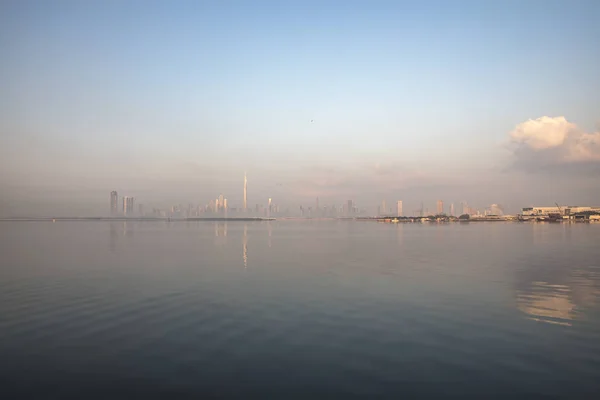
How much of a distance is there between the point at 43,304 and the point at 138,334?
11534 mm

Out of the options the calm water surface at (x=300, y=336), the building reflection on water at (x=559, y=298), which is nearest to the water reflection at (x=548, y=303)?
the building reflection on water at (x=559, y=298)

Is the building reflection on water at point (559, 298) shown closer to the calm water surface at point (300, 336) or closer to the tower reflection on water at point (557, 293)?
the tower reflection on water at point (557, 293)

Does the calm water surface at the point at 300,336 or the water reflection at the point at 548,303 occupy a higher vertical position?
the calm water surface at the point at 300,336

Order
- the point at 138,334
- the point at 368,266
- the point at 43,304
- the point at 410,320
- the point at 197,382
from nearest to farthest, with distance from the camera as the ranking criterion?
the point at 197,382, the point at 138,334, the point at 410,320, the point at 43,304, the point at 368,266

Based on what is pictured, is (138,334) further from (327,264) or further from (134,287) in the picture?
(327,264)

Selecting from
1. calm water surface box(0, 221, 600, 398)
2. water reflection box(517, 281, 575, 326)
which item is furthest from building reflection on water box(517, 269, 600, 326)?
calm water surface box(0, 221, 600, 398)

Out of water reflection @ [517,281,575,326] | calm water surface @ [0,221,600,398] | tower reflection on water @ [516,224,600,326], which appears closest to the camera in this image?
calm water surface @ [0,221,600,398]

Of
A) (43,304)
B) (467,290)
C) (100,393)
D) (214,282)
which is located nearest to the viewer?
(100,393)

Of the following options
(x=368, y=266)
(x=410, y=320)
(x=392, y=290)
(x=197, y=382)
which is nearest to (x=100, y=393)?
(x=197, y=382)

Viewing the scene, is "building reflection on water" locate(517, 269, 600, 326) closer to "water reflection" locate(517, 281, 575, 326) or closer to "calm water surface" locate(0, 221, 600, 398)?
"water reflection" locate(517, 281, 575, 326)

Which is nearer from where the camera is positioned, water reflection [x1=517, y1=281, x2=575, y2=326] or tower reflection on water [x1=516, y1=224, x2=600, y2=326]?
water reflection [x1=517, y1=281, x2=575, y2=326]

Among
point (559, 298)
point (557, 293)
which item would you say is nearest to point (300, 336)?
point (559, 298)

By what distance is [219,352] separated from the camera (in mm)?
16891

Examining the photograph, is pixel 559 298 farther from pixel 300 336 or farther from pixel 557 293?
pixel 300 336
